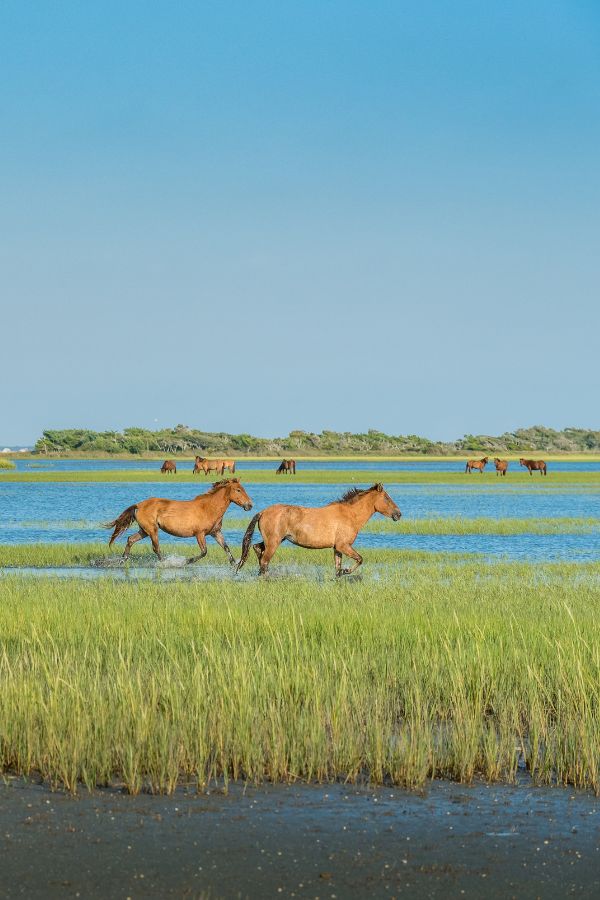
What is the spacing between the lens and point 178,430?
563 feet

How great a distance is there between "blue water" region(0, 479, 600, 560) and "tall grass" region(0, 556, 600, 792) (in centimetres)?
1228

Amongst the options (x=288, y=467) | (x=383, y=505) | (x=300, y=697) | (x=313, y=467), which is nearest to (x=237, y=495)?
(x=383, y=505)

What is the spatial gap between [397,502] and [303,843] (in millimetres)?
39179

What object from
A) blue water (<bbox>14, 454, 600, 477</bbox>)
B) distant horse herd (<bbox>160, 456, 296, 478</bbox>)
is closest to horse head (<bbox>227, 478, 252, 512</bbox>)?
distant horse herd (<bbox>160, 456, 296, 478</bbox>)

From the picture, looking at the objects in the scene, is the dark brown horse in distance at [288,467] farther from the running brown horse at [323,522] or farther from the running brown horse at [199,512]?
the running brown horse at [323,522]

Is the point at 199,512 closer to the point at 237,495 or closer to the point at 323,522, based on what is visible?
the point at 237,495

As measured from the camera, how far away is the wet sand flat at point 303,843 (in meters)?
5.74

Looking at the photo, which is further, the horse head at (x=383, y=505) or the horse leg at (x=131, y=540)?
the horse leg at (x=131, y=540)

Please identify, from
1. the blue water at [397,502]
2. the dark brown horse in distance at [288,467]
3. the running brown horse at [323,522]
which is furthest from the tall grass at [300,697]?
the dark brown horse in distance at [288,467]

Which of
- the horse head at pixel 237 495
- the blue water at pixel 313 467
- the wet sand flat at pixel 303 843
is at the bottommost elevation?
the wet sand flat at pixel 303 843

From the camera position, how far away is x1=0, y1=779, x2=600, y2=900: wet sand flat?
18.8 ft

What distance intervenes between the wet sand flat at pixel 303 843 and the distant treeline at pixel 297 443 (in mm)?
148432

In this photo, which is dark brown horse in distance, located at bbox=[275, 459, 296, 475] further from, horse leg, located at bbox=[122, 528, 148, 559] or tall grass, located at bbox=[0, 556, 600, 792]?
tall grass, located at bbox=[0, 556, 600, 792]

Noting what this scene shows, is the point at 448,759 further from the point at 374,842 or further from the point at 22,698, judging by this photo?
the point at 22,698
